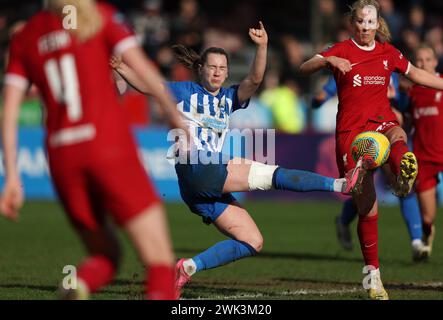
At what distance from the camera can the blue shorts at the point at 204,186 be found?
742 cm

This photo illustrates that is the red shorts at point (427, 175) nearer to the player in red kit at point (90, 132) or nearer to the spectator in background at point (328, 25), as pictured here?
the player in red kit at point (90, 132)

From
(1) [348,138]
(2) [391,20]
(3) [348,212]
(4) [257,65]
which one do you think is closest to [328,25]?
(2) [391,20]

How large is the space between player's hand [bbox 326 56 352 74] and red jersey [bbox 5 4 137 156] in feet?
9.07

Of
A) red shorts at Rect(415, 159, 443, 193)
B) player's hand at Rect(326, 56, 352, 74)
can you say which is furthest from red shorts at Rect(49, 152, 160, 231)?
red shorts at Rect(415, 159, 443, 193)

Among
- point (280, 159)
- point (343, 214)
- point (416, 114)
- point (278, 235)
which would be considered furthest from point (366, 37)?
point (280, 159)

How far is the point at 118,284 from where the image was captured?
866 centimetres

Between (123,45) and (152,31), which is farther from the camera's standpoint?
(152,31)

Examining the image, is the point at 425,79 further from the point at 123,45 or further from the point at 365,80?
the point at 123,45

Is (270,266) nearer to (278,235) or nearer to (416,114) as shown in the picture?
(416,114)

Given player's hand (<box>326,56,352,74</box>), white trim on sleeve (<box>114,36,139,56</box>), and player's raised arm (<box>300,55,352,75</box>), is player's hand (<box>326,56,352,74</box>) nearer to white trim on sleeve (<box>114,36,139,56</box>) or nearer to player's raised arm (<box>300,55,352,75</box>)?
player's raised arm (<box>300,55,352,75</box>)

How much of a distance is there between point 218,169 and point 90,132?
2.50 meters

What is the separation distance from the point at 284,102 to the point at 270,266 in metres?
10.1

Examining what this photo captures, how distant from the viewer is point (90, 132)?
5.04m

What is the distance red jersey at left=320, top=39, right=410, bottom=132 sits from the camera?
7.89m
